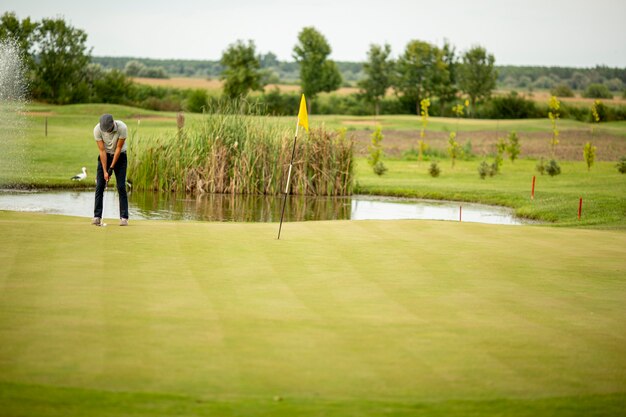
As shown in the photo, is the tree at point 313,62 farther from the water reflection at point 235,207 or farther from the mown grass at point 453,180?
the water reflection at point 235,207

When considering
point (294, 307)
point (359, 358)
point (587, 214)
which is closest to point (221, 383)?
point (359, 358)

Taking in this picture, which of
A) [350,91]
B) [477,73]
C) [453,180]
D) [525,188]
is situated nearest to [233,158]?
[453,180]

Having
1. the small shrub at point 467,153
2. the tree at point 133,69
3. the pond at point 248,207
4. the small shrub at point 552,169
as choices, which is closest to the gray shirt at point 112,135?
the pond at point 248,207

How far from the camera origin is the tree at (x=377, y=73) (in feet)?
243

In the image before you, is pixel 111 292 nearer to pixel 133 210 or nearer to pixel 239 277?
pixel 239 277

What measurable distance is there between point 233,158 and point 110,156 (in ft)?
34.8

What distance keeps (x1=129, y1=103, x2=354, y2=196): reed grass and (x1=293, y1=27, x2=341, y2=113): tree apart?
48799 millimetres

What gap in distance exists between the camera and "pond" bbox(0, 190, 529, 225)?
65.7 feet

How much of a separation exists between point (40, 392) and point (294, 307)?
2.96 metres

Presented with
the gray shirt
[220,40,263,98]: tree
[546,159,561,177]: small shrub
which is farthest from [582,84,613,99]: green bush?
the gray shirt

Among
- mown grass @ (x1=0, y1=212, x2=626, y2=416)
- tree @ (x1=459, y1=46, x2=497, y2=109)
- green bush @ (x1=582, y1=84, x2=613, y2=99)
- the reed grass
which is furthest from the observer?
green bush @ (x1=582, y1=84, x2=613, y2=99)

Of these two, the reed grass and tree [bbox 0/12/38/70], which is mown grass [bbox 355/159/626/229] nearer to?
the reed grass

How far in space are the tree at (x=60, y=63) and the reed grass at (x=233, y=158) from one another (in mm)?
42894

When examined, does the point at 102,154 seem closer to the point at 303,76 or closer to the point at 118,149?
the point at 118,149
